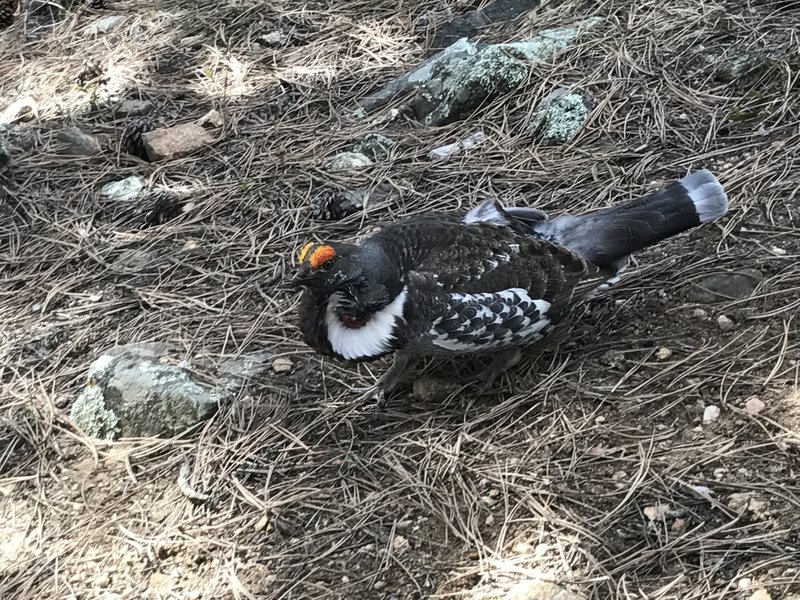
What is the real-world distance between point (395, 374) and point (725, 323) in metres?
1.46

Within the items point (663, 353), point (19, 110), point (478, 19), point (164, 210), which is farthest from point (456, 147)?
point (19, 110)

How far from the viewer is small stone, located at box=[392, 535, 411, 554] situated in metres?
2.83

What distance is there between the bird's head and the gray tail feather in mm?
1113

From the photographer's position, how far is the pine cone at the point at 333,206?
14.8ft

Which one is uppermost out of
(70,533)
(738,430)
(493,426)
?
(738,430)

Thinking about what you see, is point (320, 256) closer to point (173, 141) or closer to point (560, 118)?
point (560, 118)

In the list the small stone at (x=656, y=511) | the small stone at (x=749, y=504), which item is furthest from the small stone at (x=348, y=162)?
the small stone at (x=749, y=504)

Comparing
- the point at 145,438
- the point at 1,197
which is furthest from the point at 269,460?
the point at 1,197

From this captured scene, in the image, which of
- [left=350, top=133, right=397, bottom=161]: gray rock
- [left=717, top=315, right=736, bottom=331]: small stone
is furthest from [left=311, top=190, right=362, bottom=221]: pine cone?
[left=717, top=315, right=736, bottom=331]: small stone

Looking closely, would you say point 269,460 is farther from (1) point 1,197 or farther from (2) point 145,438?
(1) point 1,197

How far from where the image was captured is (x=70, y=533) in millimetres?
3105

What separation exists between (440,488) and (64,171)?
12.2 feet

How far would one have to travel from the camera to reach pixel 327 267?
10.3ft

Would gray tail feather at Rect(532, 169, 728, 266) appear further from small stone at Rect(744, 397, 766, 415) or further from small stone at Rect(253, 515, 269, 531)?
small stone at Rect(253, 515, 269, 531)
